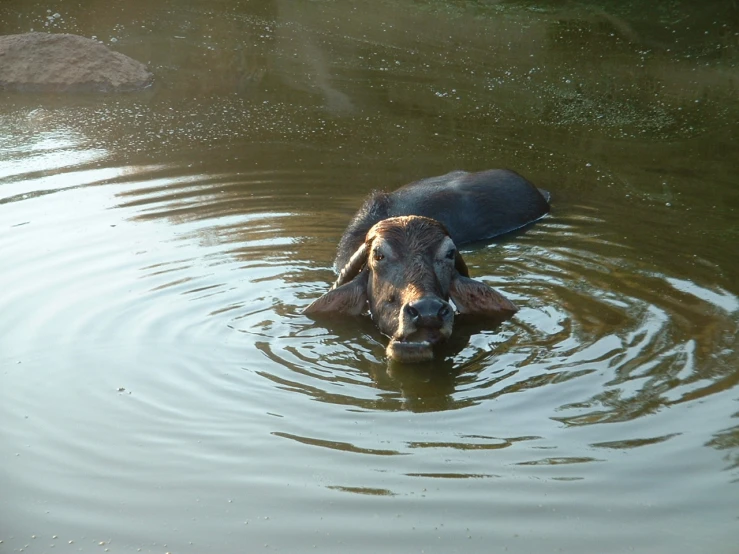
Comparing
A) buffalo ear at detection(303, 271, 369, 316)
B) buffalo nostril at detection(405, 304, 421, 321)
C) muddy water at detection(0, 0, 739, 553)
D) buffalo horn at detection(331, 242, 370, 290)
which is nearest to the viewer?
muddy water at detection(0, 0, 739, 553)

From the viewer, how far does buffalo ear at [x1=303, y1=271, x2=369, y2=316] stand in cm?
662

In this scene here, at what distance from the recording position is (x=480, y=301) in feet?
Answer: 21.6

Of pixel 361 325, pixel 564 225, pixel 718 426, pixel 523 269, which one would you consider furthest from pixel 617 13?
pixel 718 426

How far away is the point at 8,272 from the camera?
283 inches

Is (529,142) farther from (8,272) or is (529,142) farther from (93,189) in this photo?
(8,272)

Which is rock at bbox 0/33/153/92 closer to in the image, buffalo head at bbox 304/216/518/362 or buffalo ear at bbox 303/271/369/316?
buffalo head at bbox 304/216/518/362

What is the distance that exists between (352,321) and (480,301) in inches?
32.8

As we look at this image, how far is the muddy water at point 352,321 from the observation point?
4.23 m

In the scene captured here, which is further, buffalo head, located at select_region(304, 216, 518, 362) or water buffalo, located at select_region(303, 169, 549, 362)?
buffalo head, located at select_region(304, 216, 518, 362)

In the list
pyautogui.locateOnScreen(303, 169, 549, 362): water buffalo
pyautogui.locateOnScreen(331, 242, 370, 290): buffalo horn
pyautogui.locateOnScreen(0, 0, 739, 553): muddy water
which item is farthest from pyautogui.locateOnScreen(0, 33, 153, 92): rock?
pyautogui.locateOnScreen(331, 242, 370, 290): buffalo horn

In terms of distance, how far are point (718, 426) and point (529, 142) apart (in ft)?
21.1

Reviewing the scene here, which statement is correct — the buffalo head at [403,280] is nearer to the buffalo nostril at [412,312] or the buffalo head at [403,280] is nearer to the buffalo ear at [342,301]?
the buffalo ear at [342,301]

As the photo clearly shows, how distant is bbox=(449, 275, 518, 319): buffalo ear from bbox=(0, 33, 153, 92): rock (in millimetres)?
7393

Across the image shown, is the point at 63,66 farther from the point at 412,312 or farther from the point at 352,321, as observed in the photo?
the point at 412,312
